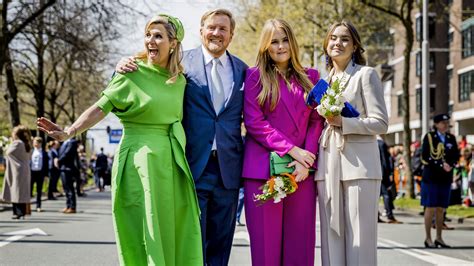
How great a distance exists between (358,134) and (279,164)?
609 mm

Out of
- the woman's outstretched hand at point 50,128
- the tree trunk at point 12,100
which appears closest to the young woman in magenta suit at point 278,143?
the woman's outstretched hand at point 50,128

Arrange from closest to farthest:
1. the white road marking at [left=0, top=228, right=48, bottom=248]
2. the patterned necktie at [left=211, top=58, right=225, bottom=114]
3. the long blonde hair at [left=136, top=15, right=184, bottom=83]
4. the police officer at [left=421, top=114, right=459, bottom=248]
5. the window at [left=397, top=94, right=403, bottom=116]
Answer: the long blonde hair at [left=136, top=15, right=184, bottom=83] < the patterned necktie at [left=211, top=58, right=225, bottom=114] < the police officer at [left=421, top=114, right=459, bottom=248] < the white road marking at [left=0, top=228, right=48, bottom=248] < the window at [left=397, top=94, right=403, bottom=116]

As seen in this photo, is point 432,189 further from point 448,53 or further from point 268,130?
point 448,53

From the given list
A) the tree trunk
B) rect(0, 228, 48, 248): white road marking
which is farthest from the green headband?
the tree trunk

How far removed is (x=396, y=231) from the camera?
52.9ft

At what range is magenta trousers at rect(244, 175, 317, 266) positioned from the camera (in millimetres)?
6094

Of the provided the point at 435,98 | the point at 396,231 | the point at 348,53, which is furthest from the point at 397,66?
the point at 348,53

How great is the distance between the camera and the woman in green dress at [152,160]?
229 inches

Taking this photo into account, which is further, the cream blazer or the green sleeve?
the cream blazer

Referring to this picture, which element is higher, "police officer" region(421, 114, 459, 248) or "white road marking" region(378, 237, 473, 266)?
"police officer" region(421, 114, 459, 248)

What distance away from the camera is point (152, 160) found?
5.81m

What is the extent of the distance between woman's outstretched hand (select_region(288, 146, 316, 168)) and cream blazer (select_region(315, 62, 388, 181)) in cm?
11

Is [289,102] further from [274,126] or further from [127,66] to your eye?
[127,66]

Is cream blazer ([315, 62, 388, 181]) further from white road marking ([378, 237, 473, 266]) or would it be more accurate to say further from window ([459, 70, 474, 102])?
window ([459, 70, 474, 102])
